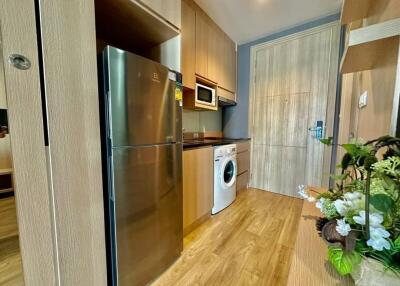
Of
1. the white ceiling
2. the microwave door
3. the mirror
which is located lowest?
the mirror

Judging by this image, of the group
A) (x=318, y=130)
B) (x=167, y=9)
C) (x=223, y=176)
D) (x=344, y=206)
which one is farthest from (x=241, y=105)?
(x=344, y=206)

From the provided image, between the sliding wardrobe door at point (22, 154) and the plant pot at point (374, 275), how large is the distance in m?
1.08

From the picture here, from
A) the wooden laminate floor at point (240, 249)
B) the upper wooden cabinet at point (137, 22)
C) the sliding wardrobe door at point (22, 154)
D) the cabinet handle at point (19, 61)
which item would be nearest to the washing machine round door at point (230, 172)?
the wooden laminate floor at point (240, 249)

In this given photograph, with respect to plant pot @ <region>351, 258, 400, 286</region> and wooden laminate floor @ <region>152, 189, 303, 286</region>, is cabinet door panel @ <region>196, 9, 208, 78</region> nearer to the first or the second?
wooden laminate floor @ <region>152, 189, 303, 286</region>

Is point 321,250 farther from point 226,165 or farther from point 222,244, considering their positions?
point 226,165

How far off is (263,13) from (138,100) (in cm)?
219

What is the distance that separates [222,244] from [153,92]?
1.49 metres

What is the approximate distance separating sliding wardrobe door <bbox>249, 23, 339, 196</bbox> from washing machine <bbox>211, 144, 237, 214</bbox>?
2.62 ft

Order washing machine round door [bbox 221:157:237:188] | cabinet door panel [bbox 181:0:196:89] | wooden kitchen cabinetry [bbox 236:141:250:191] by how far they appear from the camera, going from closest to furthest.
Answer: cabinet door panel [bbox 181:0:196:89], washing machine round door [bbox 221:157:237:188], wooden kitchen cabinetry [bbox 236:141:250:191]

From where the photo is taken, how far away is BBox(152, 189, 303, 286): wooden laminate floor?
4.17 ft

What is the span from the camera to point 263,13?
2.22 metres

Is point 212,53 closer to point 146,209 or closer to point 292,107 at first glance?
point 292,107

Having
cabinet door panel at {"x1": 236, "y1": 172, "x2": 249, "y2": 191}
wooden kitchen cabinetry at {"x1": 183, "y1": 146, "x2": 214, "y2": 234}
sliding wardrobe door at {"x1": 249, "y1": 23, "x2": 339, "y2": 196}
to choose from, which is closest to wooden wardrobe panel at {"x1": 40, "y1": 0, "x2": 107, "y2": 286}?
wooden kitchen cabinetry at {"x1": 183, "y1": 146, "x2": 214, "y2": 234}

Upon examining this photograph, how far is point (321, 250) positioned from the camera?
63 centimetres
